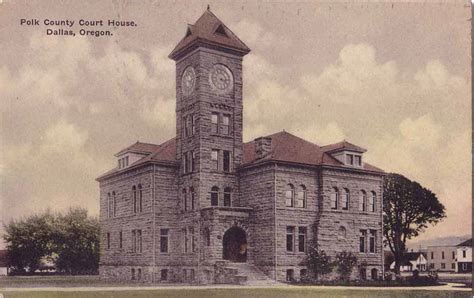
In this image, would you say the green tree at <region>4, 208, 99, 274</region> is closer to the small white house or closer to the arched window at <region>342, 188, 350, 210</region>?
the arched window at <region>342, 188, 350, 210</region>

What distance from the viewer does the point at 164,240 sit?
87.1 ft

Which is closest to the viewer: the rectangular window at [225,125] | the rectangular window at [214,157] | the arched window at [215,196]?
the rectangular window at [225,125]

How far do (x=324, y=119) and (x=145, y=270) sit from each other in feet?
26.0

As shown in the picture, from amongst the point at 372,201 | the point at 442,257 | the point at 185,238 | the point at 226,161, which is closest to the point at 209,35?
the point at 226,161

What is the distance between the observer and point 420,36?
72.6ft

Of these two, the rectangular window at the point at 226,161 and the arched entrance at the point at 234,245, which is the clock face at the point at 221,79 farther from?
the arched entrance at the point at 234,245

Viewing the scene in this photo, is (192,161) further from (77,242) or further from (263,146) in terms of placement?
(77,242)

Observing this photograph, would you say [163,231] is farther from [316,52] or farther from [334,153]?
[316,52]

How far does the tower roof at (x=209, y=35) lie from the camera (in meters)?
21.9

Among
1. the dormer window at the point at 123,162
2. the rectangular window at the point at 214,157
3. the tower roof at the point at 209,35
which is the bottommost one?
the dormer window at the point at 123,162

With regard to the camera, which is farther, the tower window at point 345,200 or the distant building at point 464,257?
the tower window at point 345,200

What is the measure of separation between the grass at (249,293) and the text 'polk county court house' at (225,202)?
104 inches

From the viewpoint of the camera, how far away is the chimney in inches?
997

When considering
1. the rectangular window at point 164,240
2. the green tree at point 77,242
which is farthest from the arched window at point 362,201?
the green tree at point 77,242
